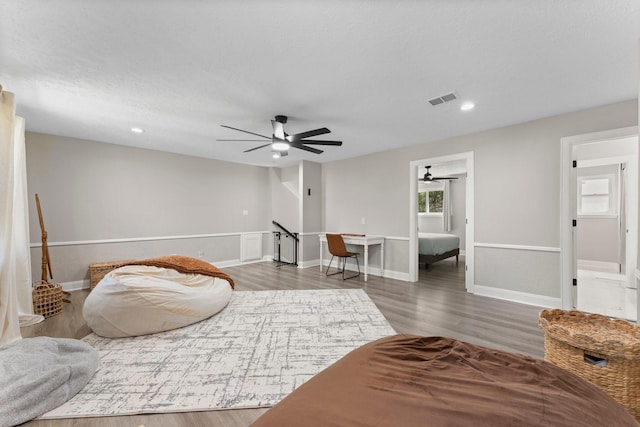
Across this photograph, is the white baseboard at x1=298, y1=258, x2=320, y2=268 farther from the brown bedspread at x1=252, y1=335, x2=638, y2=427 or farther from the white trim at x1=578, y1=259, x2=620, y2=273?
the white trim at x1=578, y1=259, x2=620, y2=273

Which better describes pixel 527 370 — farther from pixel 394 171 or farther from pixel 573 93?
pixel 394 171

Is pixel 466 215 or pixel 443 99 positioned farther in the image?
pixel 466 215

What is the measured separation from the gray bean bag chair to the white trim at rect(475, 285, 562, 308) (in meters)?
4.73

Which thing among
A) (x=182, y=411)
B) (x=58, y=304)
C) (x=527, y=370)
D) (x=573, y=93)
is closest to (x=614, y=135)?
(x=573, y=93)

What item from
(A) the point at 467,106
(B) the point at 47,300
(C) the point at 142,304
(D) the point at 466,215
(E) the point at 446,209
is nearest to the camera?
(C) the point at 142,304

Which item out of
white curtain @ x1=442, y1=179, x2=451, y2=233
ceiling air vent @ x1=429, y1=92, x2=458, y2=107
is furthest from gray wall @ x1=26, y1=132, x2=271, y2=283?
white curtain @ x1=442, y1=179, x2=451, y2=233

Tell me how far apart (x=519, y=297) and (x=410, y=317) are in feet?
6.03

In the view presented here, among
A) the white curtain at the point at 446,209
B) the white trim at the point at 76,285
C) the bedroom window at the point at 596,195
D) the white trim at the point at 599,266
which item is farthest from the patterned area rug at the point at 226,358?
the white curtain at the point at 446,209

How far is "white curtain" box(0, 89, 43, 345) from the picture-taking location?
2.57 metres

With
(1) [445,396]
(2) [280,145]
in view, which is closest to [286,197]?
(2) [280,145]

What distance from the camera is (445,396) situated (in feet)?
2.77

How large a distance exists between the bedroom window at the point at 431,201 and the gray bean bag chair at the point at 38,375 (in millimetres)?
8805

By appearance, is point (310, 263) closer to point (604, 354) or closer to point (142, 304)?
point (142, 304)

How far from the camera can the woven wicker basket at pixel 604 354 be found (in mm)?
1493
